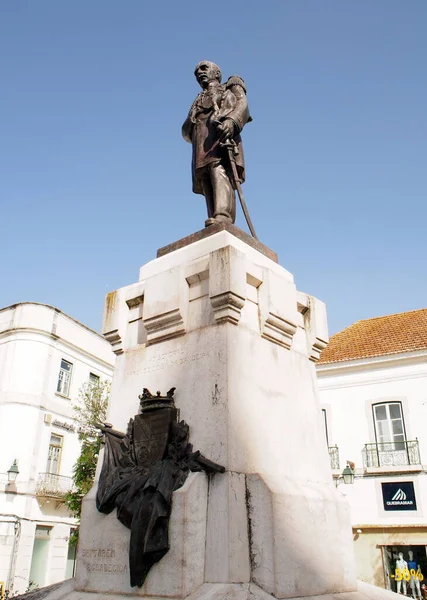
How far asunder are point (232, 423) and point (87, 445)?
1461 centimetres

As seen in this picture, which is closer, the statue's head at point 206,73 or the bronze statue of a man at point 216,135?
the bronze statue of a man at point 216,135

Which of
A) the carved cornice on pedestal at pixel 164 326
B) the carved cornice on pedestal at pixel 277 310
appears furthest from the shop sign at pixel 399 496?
the carved cornice on pedestal at pixel 164 326

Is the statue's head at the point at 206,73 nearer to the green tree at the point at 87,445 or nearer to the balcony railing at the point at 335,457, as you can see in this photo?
the green tree at the point at 87,445

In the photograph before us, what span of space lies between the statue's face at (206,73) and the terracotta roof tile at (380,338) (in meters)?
15.2

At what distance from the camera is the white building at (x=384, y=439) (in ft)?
55.8

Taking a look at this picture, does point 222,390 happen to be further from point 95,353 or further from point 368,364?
point 95,353

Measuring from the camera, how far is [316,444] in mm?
4715

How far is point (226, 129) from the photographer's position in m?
5.19

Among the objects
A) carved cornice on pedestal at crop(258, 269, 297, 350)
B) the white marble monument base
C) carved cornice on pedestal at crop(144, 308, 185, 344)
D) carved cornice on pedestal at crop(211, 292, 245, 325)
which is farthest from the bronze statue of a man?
the white marble monument base

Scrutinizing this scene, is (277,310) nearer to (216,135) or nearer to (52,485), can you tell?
(216,135)

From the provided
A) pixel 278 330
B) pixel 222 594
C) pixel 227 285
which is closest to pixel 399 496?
pixel 278 330

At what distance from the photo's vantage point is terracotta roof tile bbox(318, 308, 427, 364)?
19531 millimetres

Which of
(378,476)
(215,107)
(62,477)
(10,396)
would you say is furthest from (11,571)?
(215,107)

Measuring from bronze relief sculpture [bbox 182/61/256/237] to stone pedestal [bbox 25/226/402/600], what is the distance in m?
0.54
